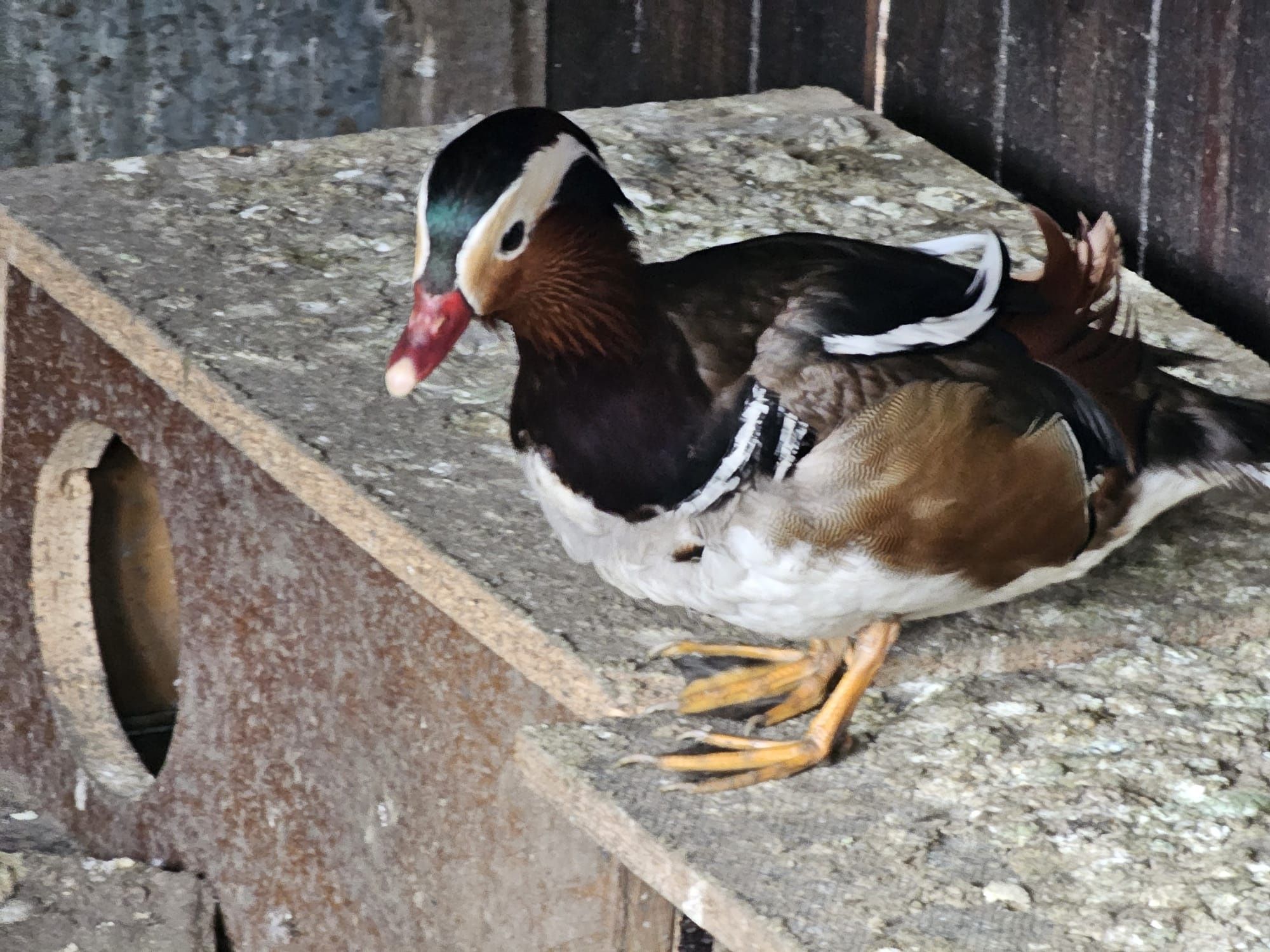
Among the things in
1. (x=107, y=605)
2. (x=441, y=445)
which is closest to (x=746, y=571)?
(x=441, y=445)

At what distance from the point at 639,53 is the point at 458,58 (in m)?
0.36

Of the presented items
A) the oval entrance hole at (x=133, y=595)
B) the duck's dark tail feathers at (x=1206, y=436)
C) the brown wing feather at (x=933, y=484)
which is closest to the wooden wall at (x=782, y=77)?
the oval entrance hole at (x=133, y=595)

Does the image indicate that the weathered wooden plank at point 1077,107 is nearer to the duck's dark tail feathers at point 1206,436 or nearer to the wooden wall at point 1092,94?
the wooden wall at point 1092,94

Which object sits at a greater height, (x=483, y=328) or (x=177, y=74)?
(x=483, y=328)

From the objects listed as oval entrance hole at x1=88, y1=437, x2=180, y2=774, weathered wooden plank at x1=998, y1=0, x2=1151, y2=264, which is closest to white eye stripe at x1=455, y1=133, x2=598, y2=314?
weathered wooden plank at x1=998, y1=0, x2=1151, y2=264

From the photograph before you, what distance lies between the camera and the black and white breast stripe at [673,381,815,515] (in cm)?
135

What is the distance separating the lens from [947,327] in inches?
55.6

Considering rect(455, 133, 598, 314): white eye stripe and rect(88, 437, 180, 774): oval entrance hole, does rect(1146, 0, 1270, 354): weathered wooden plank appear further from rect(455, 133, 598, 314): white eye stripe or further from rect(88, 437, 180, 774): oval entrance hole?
rect(88, 437, 180, 774): oval entrance hole

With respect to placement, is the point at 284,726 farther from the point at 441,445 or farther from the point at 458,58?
the point at 458,58

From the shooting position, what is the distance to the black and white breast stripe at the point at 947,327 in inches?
54.2

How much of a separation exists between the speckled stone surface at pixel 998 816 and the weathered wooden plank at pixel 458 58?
Answer: 210cm

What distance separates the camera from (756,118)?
2.85 metres

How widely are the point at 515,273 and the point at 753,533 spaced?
0.26m

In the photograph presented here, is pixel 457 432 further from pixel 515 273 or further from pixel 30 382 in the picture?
pixel 30 382
